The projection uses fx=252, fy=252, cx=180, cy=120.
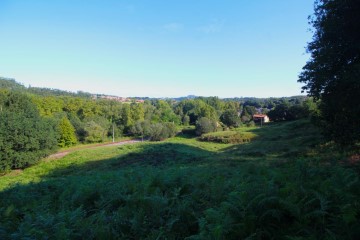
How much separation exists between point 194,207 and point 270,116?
239 ft

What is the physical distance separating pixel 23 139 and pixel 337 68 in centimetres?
3531

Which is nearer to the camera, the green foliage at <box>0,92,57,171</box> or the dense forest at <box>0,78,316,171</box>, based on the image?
the green foliage at <box>0,92,57,171</box>

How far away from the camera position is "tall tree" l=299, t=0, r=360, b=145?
32.7ft

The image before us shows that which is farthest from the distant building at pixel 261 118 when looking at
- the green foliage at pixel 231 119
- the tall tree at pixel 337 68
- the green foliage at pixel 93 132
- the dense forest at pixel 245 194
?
the tall tree at pixel 337 68

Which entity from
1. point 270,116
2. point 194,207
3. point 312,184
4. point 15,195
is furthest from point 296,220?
point 270,116

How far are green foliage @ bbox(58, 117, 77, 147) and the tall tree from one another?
4908 centimetres

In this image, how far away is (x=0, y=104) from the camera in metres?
42.9

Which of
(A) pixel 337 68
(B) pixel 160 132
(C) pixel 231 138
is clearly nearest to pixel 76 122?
(B) pixel 160 132

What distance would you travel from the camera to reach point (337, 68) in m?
11.1

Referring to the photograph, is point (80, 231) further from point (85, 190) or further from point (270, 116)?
point (270, 116)

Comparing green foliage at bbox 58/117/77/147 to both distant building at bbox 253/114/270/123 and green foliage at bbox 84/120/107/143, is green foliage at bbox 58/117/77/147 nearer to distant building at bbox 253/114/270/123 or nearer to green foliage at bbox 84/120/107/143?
green foliage at bbox 84/120/107/143

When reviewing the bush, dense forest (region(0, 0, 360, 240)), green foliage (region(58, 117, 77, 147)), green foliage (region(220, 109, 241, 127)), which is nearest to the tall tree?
dense forest (region(0, 0, 360, 240))

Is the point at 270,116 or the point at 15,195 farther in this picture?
the point at 270,116

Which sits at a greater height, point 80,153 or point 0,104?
point 0,104
